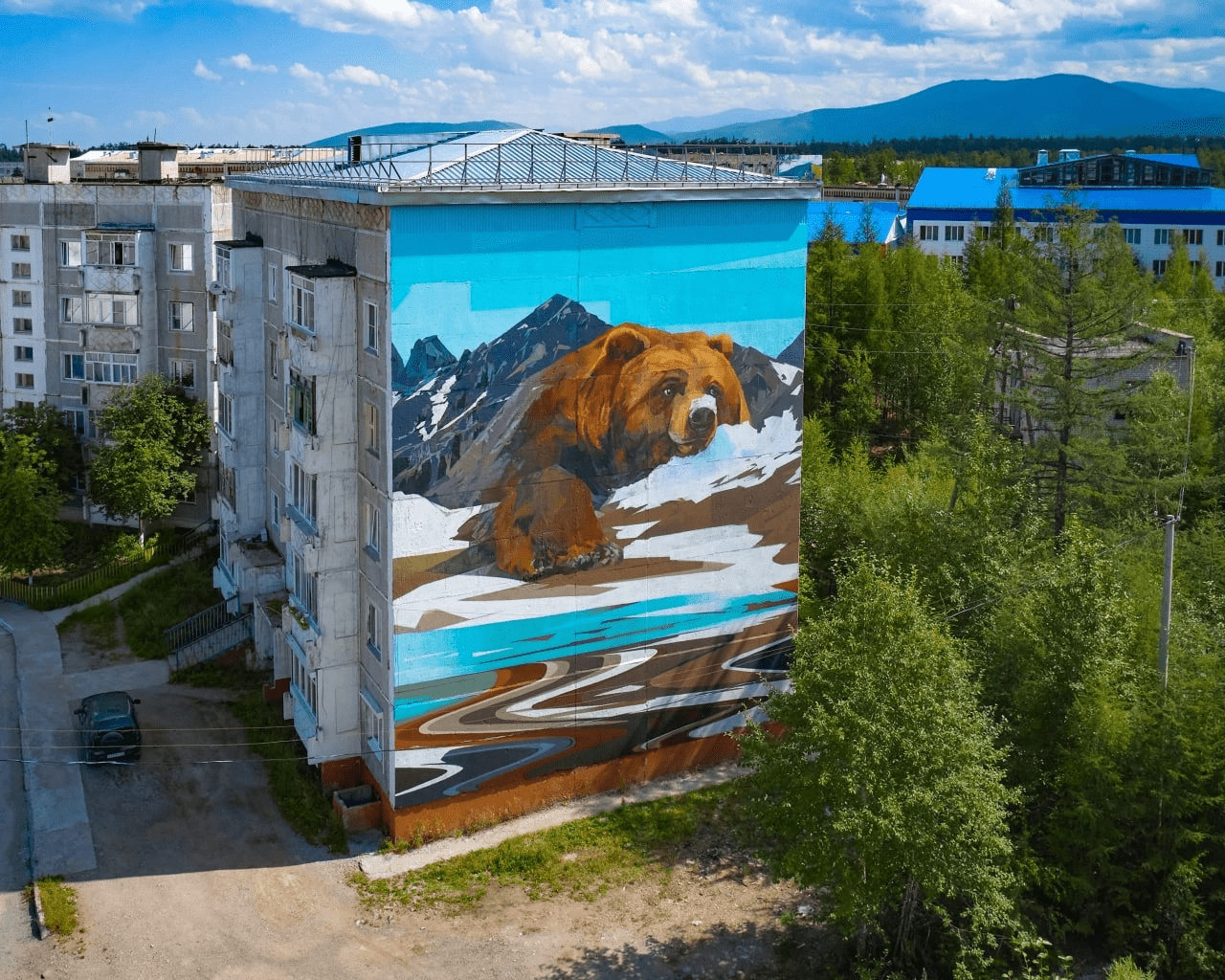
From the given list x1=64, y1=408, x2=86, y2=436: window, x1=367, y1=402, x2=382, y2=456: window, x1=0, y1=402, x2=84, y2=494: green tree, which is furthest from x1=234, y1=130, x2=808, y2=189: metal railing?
x1=64, y1=408, x2=86, y2=436: window

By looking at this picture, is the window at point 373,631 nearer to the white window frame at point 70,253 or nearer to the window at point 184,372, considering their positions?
the window at point 184,372

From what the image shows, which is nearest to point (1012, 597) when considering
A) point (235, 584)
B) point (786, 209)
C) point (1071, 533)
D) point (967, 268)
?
point (1071, 533)

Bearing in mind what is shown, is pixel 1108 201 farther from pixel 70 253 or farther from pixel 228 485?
pixel 228 485

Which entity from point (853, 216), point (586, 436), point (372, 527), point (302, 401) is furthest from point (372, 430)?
point (853, 216)

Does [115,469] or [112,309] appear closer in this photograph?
[115,469]

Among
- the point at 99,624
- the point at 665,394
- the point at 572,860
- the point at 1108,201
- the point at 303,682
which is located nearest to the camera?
the point at 572,860

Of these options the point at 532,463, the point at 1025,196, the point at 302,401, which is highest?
the point at 1025,196

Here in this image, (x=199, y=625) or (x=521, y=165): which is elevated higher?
(x=521, y=165)

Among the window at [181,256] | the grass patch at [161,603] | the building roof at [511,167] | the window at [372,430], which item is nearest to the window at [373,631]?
the window at [372,430]
